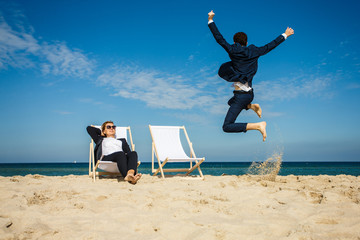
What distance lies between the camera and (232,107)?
378cm

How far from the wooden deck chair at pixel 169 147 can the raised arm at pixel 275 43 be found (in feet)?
8.63

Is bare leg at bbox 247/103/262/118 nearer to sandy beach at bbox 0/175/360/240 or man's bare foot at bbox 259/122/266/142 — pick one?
man's bare foot at bbox 259/122/266/142

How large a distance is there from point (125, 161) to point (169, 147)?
1589 millimetres

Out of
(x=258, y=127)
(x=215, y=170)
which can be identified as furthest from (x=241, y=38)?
(x=215, y=170)

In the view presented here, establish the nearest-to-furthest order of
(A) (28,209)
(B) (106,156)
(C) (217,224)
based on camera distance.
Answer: (C) (217,224)
(A) (28,209)
(B) (106,156)

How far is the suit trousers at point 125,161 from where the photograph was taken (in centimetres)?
458

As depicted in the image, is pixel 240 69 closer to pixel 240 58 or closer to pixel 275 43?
pixel 240 58

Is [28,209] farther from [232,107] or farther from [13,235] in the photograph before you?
[232,107]

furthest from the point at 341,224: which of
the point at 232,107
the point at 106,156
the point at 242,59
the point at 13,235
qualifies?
the point at 106,156

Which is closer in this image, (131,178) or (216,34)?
(216,34)

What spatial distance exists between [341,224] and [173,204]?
1.51 meters

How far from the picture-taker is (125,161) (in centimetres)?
463

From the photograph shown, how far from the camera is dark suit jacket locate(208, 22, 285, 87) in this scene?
3.52 metres

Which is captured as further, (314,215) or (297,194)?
(297,194)
